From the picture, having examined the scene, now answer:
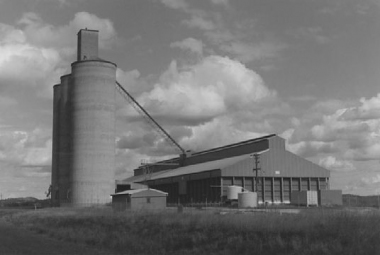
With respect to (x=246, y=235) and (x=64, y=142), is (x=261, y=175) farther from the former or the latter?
(x=246, y=235)

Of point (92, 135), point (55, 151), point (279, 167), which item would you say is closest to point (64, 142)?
point (55, 151)

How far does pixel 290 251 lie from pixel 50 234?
72.8 ft

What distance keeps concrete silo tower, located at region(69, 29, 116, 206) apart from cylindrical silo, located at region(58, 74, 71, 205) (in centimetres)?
348

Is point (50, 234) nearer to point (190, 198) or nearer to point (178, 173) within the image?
point (190, 198)

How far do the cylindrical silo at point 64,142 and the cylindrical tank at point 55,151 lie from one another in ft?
9.16

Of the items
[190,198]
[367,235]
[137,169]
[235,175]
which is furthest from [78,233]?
[137,169]

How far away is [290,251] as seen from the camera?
2061cm

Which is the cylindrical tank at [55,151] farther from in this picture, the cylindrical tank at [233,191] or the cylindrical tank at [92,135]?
the cylindrical tank at [233,191]

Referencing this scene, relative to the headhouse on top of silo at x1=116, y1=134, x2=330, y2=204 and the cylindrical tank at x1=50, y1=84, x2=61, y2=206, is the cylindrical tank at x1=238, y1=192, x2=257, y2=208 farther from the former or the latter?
the cylindrical tank at x1=50, y1=84, x2=61, y2=206

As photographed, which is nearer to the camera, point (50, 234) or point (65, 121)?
point (50, 234)

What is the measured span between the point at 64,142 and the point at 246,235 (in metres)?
85.0

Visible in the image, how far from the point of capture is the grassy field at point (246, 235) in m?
20.4

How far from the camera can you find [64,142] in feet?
341

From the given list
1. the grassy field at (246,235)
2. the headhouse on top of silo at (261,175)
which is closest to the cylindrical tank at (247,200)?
the headhouse on top of silo at (261,175)
